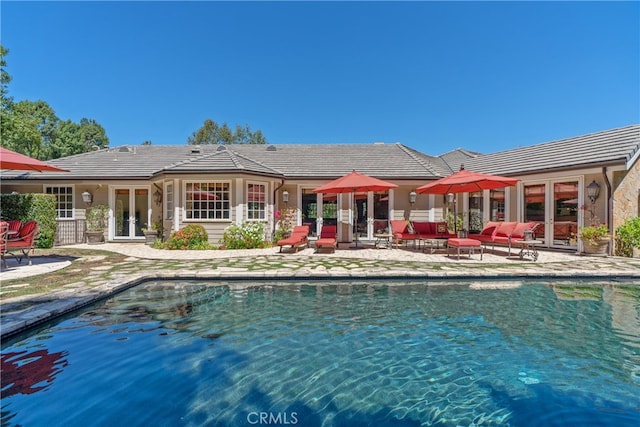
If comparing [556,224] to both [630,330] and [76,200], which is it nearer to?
[630,330]

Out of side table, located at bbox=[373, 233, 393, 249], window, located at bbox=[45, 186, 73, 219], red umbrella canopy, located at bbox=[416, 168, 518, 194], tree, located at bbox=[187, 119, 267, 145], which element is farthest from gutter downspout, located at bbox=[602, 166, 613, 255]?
tree, located at bbox=[187, 119, 267, 145]

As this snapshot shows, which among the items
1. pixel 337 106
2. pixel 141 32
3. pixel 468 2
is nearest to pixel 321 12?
pixel 468 2

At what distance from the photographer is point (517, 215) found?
41.7 feet

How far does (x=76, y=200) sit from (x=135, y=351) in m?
14.4

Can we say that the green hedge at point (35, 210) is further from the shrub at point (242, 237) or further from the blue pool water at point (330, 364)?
the blue pool water at point (330, 364)

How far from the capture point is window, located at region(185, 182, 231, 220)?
40.7 ft

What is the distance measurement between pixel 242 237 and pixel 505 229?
9903 mm

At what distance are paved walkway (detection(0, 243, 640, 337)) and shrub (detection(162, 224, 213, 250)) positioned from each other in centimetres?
190

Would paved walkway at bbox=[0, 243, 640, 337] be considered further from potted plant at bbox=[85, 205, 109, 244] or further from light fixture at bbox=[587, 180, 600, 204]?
potted plant at bbox=[85, 205, 109, 244]

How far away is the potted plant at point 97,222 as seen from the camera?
13.8 m

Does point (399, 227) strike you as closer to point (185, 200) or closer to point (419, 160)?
point (419, 160)

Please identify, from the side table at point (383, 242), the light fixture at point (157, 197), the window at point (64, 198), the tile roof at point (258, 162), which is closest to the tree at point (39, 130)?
the tile roof at point (258, 162)

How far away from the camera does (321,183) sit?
14.2m

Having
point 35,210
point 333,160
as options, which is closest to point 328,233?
point 333,160
